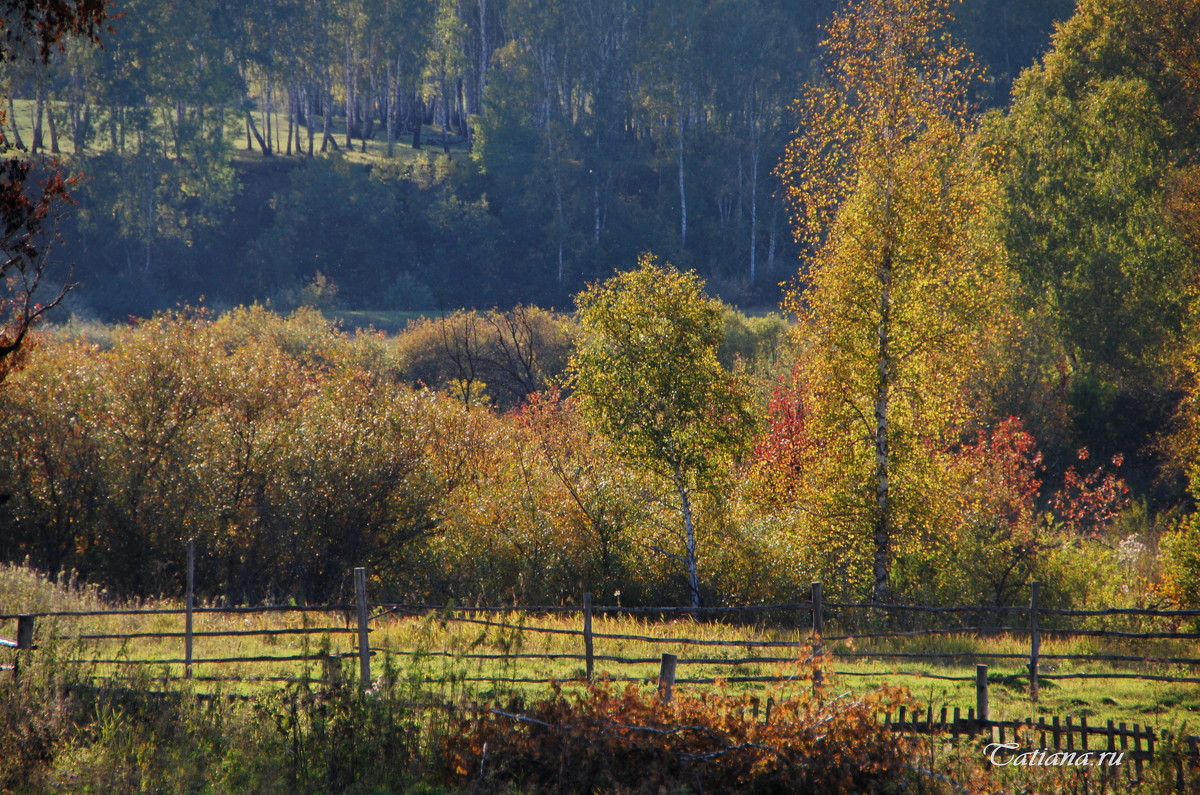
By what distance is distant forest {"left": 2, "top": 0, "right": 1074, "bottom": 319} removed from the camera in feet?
205

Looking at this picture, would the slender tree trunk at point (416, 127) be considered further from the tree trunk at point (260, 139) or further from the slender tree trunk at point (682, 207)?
the slender tree trunk at point (682, 207)

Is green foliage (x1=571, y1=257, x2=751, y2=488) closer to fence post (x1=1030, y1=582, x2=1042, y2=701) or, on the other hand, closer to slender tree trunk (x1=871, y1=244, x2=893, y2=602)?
slender tree trunk (x1=871, y1=244, x2=893, y2=602)

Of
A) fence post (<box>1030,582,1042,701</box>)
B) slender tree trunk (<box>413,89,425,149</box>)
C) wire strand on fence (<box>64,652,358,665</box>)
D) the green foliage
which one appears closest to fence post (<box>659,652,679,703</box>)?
wire strand on fence (<box>64,652,358,665</box>)

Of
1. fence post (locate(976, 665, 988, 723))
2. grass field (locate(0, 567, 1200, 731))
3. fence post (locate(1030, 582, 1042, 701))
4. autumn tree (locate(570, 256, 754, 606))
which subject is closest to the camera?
fence post (locate(976, 665, 988, 723))

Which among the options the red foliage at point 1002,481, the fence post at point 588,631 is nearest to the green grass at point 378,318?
the red foliage at point 1002,481

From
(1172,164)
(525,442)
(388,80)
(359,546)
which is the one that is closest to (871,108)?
(525,442)

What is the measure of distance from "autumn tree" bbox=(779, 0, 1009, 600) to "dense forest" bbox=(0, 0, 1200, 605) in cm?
7

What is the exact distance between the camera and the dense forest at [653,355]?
1989cm

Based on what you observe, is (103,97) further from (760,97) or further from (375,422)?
(375,422)

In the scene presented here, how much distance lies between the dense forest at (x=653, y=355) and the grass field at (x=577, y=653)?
3055 mm

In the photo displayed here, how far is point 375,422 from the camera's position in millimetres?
21953

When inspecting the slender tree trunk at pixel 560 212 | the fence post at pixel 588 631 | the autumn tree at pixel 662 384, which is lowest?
the fence post at pixel 588 631

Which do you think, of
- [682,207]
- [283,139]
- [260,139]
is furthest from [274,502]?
[283,139]

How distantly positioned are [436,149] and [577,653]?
2722 inches
